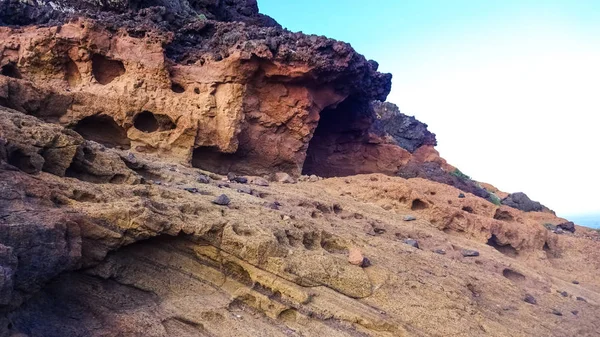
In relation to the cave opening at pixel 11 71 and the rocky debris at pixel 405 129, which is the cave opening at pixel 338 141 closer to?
the rocky debris at pixel 405 129

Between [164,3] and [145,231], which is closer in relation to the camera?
[145,231]

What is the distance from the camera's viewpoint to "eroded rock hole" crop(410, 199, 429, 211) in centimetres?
997

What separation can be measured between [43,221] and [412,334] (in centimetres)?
352

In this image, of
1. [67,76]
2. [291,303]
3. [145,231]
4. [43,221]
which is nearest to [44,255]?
[43,221]

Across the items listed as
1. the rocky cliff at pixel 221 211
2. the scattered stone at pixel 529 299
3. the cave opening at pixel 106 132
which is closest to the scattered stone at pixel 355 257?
the rocky cliff at pixel 221 211

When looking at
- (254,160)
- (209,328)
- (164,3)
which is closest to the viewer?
(209,328)

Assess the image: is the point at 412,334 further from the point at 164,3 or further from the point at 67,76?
the point at 164,3

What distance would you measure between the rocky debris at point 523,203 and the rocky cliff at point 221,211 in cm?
228

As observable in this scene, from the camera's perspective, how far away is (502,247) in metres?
10.1

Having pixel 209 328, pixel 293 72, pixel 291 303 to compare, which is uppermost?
pixel 293 72

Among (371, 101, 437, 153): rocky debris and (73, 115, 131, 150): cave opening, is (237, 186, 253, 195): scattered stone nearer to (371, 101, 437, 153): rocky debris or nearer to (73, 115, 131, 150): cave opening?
(73, 115, 131, 150): cave opening

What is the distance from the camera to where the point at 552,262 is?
10148 millimetres

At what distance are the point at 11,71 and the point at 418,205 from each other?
31.4 feet

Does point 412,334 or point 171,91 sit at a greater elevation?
point 171,91
